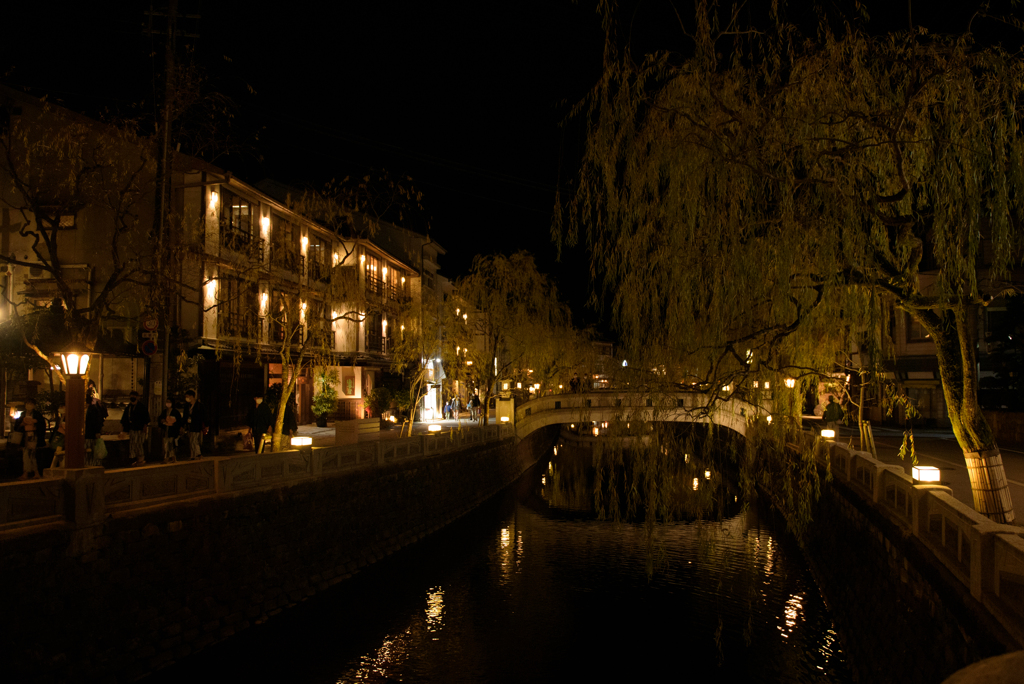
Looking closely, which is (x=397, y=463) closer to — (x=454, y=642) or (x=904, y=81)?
(x=454, y=642)

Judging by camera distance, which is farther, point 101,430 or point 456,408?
point 456,408

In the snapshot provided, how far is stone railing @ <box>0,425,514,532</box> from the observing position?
847 cm

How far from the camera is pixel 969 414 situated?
316 inches

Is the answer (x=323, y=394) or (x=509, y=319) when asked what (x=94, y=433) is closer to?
(x=323, y=394)

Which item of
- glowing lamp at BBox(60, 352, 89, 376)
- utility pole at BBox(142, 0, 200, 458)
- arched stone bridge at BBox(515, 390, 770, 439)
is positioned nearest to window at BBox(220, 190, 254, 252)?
utility pole at BBox(142, 0, 200, 458)

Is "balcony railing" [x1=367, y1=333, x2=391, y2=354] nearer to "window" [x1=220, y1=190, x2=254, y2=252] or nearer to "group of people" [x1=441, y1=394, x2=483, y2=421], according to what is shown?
"group of people" [x1=441, y1=394, x2=483, y2=421]

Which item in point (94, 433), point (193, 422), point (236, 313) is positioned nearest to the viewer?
point (94, 433)

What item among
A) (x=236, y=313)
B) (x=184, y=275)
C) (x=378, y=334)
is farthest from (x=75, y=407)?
(x=378, y=334)

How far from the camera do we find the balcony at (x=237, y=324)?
70.4 ft

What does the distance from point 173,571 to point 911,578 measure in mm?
10815

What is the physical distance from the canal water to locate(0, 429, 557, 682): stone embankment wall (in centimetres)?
48

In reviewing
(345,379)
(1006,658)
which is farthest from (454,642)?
(345,379)

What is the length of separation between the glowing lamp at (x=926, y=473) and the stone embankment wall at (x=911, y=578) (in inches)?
10.1

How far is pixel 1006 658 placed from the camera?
4.31m
